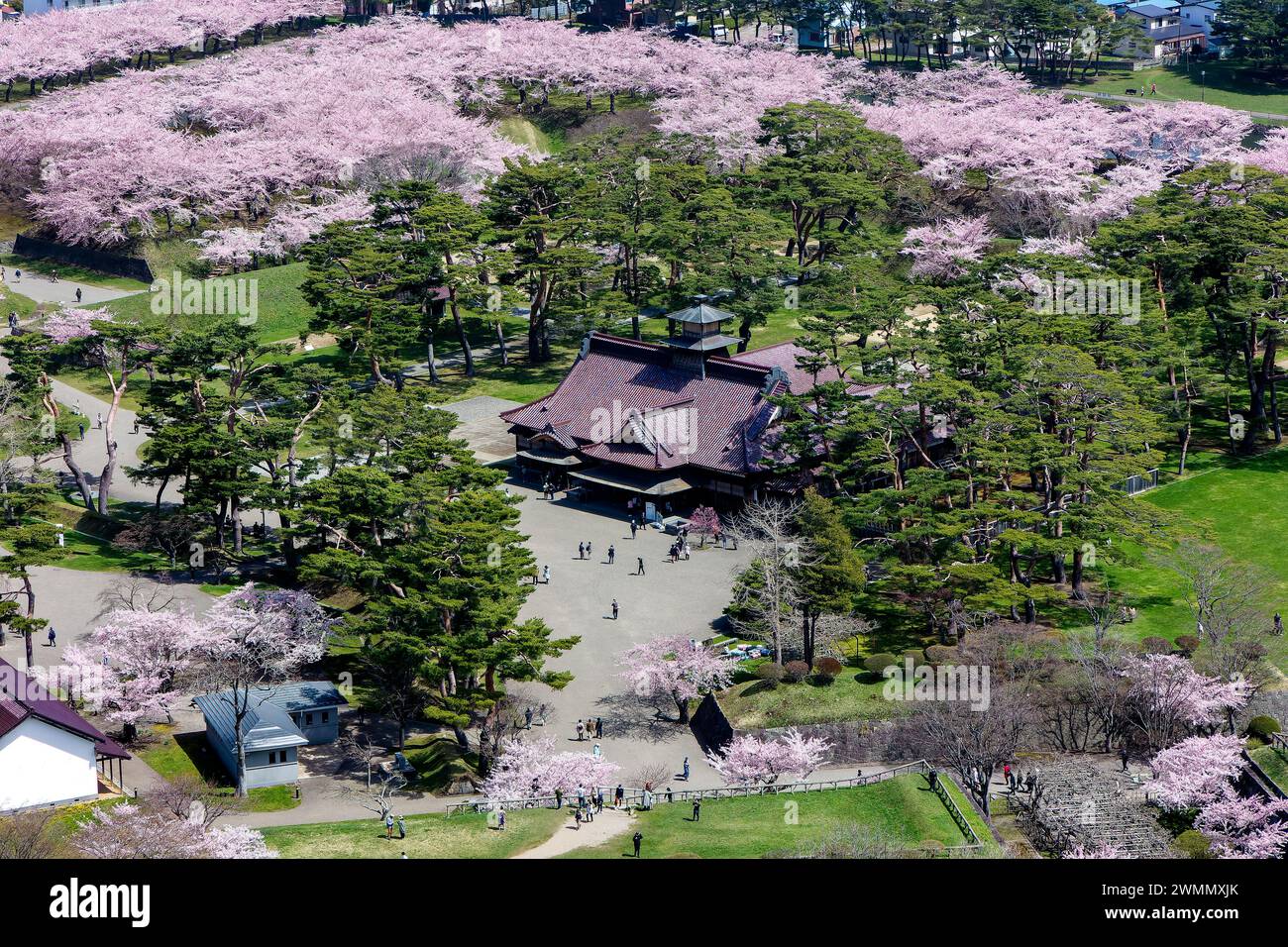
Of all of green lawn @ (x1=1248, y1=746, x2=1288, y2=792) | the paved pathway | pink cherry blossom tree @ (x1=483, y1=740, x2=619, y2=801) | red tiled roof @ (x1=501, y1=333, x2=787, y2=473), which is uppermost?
the paved pathway

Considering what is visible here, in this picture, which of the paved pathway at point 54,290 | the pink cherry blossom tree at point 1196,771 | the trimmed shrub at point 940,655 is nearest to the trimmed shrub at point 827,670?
the trimmed shrub at point 940,655

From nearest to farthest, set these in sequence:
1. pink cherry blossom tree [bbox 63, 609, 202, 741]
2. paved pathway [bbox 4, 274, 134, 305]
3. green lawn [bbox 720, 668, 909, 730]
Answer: pink cherry blossom tree [bbox 63, 609, 202, 741] → green lawn [bbox 720, 668, 909, 730] → paved pathway [bbox 4, 274, 134, 305]

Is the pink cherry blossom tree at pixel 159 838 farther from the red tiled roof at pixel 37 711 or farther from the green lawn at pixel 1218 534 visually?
the green lawn at pixel 1218 534

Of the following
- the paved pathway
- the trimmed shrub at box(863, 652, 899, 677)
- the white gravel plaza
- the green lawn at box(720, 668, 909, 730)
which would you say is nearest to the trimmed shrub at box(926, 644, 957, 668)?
the trimmed shrub at box(863, 652, 899, 677)

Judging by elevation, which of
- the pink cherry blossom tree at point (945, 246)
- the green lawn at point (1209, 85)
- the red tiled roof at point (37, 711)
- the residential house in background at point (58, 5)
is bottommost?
the red tiled roof at point (37, 711)

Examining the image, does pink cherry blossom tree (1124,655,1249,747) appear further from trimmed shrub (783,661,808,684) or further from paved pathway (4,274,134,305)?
paved pathway (4,274,134,305)

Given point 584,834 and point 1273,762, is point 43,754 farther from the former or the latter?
point 1273,762
